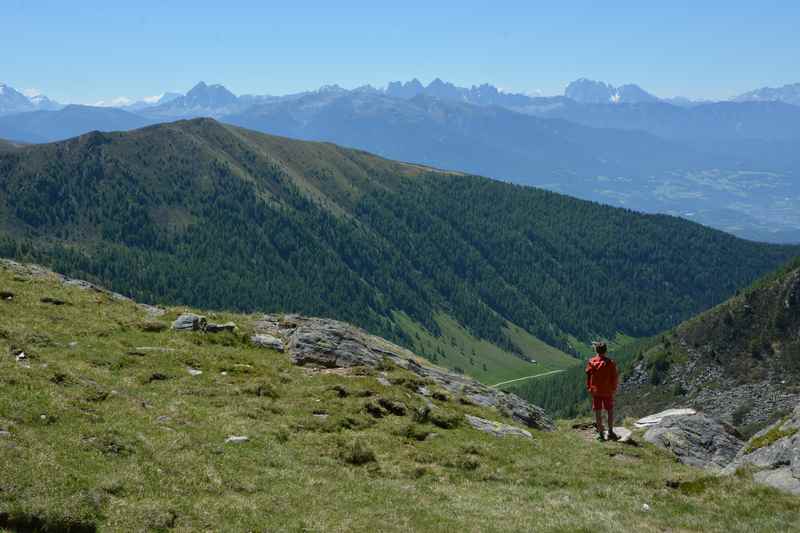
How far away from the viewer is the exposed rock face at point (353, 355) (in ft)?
129

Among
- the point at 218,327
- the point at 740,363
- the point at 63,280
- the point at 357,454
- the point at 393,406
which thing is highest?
the point at 63,280

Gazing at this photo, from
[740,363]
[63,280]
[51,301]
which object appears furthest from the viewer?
[740,363]

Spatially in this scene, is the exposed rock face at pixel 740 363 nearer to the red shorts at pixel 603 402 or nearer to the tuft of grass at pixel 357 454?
the red shorts at pixel 603 402

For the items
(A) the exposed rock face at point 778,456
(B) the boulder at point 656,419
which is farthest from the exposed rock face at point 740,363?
(A) the exposed rock face at point 778,456

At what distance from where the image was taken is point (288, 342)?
1624 inches

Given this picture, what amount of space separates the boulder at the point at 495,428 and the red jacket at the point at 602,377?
4356 mm

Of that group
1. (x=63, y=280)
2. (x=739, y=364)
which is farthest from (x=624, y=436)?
(x=739, y=364)

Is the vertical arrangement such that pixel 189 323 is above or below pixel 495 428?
above

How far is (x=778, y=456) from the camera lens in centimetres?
2761

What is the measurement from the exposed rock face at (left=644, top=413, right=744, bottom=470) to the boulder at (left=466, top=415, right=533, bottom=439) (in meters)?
7.59

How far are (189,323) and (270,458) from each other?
753 inches

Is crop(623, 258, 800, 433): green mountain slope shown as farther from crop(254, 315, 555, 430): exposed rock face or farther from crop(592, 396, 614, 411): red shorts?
crop(592, 396, 614, 411): red shorts

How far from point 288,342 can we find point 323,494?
2066 centimetres

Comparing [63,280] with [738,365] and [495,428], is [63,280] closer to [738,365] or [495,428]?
[495,428]
